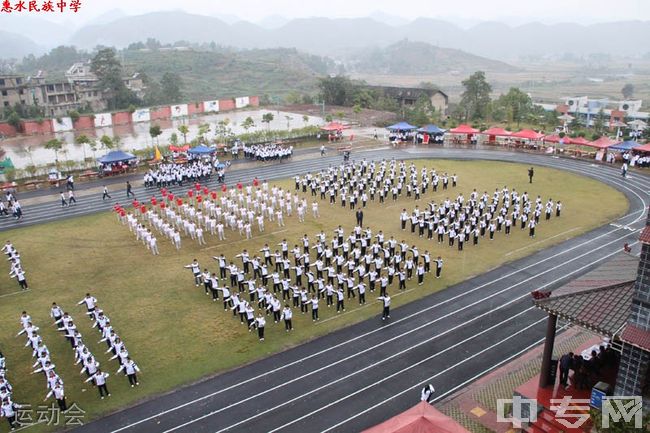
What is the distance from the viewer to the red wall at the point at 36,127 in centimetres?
5566

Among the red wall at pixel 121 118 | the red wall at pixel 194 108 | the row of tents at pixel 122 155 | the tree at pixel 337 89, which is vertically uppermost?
the tree at pixel 337 89

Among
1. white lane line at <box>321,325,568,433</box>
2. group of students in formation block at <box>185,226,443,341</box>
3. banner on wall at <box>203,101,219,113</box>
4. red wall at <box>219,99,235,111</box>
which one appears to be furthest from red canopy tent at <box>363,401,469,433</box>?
red wall at <box>219,99,235,111</box>

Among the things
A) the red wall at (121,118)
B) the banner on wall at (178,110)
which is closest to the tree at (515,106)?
the banner on wall at (178,110)

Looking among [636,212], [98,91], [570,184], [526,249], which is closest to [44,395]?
[526,249]

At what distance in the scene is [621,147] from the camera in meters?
34.7

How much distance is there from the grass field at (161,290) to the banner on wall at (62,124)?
1480 inches

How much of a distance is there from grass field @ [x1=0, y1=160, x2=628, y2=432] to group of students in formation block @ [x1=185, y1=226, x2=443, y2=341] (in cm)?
46

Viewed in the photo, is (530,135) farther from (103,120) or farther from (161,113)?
(103,120)

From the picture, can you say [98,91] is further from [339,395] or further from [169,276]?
[339,395]

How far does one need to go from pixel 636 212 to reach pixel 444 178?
982 cm

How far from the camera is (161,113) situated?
65375 mm

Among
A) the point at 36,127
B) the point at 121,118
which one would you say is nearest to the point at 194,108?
the point at 121,118

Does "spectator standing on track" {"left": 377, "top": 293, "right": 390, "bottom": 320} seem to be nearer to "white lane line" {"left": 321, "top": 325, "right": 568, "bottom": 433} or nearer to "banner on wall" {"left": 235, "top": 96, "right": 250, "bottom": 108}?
"white lane line" {"left": 321, "top": 325, "right": 568, "bottom": 433}

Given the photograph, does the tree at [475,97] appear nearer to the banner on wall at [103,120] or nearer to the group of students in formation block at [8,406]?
the banner on wall at [103,120]
